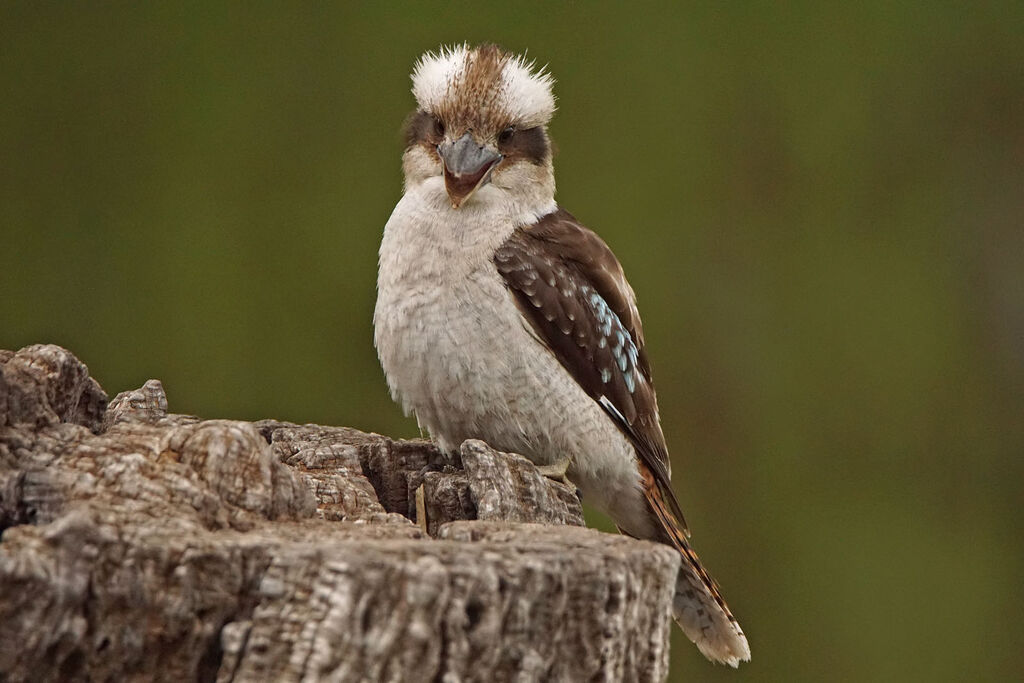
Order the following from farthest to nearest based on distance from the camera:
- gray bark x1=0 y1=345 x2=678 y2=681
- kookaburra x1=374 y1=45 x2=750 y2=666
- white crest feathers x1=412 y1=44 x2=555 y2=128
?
white crest feathers x1=412 y1=44 x2=555 y2=128 → kookaburra x1=374 y1=45 x2=750 y2=666 → gray bark x1=0 y1=345 x2=678 y2=681

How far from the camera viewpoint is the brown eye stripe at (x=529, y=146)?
2.56m

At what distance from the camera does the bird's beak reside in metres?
2.41

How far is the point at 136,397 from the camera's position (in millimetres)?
2043

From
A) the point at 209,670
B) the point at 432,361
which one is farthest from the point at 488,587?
the point at 432,361

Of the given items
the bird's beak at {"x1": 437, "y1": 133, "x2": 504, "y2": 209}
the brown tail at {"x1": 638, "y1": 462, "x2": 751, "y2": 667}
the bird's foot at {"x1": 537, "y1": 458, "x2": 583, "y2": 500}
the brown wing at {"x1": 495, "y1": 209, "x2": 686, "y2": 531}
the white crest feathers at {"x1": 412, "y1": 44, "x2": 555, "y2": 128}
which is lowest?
the brown tail at {"x1": 638, "y1": 462, "x2": 751, "y2": 667}

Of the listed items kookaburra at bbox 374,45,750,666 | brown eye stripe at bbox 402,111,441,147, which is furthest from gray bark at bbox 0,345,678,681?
brown eye stripe at bbox 402,111,441,147

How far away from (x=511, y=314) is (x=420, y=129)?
0.50 metres

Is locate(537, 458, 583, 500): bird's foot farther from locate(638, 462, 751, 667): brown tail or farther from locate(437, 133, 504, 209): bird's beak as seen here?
locate(437, 133, 504, 209): bird's beak

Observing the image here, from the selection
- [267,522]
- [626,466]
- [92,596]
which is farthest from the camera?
[626,466]

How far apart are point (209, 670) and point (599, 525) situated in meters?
2.57

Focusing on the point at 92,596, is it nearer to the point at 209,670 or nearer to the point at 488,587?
the point at 209,670

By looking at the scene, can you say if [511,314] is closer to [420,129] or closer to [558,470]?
[558,470]

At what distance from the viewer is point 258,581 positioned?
1184mm

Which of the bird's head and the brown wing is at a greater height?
the bird's head
